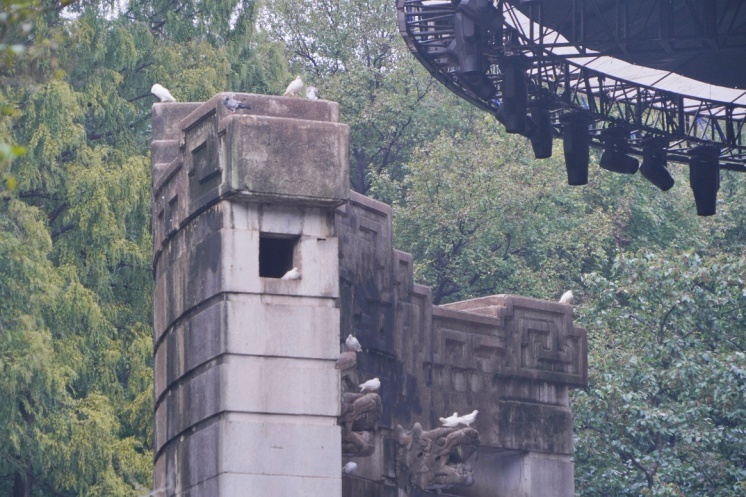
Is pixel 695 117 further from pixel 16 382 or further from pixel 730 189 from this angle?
pixel 730 189

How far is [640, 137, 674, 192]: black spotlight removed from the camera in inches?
757

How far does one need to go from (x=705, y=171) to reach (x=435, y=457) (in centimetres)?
545

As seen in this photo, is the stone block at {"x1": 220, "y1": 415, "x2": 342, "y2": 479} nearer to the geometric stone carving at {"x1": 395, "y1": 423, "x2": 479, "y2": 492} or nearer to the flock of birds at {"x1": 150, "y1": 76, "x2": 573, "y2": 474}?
the flock of birds at {"x1": 150, "y1": 76, "x2": 573, "y2": 474}

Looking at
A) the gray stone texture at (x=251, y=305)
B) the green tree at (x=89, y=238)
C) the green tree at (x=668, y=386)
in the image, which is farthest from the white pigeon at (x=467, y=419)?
the green tree at (x=668, y=386)

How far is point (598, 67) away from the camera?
1881 centimetres

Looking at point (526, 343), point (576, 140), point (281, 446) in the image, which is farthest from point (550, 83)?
point (281, 446)

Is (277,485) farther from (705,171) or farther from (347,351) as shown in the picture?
(705,171)

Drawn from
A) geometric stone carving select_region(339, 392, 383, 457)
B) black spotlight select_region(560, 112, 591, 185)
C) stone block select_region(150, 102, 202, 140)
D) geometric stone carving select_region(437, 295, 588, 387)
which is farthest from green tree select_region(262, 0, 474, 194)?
geometric stone carving select_region(339, 392, 383, 457)

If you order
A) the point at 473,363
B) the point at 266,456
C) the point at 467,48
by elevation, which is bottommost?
the point at 266,456

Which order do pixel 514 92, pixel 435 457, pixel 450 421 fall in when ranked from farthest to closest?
1. pixel 514 92
2. pixel 450 421
3. pixel 435 457

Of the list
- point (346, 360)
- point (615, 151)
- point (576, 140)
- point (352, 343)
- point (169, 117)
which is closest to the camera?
point (346, 360)

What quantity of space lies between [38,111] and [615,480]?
9.16 meters

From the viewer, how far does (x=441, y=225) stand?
31094 mm

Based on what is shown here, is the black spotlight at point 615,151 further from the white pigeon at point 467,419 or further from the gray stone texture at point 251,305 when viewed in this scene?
the gray stone texture at point 251,305
